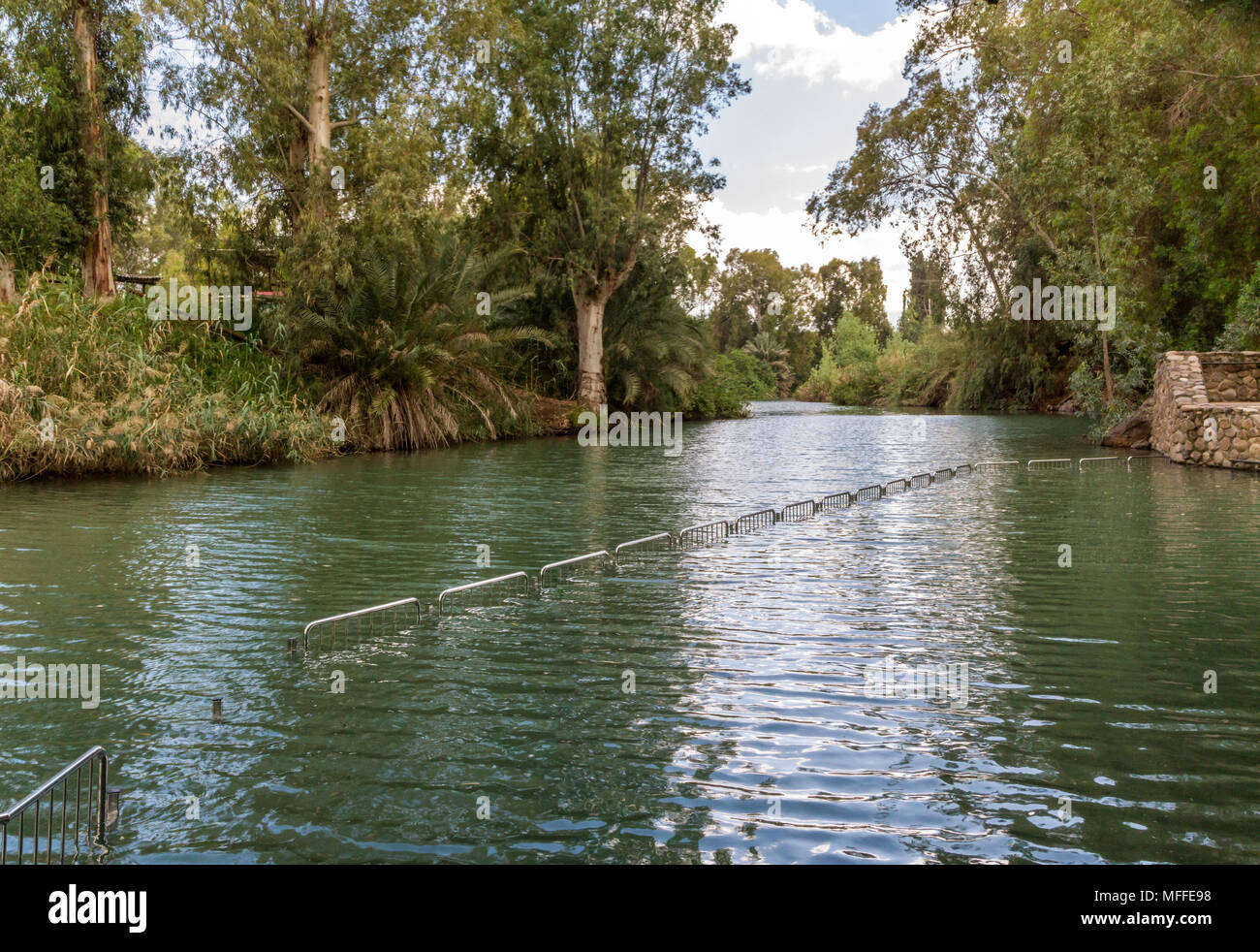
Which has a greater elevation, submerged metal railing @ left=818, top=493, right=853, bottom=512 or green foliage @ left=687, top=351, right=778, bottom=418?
green foliage @ left=687, top=351, right=778, bottom=418

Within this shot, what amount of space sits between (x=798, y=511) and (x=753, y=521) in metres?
1.15

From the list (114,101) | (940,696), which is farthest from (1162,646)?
(114,101)

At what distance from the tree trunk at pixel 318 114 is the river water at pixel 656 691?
13.0m

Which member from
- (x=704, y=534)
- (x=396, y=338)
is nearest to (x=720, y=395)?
(x=396, y=338)

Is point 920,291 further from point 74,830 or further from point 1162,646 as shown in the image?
point 74,830

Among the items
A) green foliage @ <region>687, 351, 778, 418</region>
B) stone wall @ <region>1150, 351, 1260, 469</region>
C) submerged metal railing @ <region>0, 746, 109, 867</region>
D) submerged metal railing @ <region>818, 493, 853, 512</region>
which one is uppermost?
green foliage @ <region>687, 351, 778, 418</region>

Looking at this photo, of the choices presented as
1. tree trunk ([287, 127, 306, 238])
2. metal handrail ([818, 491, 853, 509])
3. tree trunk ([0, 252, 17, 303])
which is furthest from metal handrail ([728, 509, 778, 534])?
tree trunk ([287, 127, 306, 238])

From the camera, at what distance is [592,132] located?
98.2ft

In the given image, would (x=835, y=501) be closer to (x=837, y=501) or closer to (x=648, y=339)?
(x=837, y=501)

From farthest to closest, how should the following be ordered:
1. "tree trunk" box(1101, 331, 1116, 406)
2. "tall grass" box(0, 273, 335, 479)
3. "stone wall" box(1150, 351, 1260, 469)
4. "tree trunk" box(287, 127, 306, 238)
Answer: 1. "tree trunk" box(1101, 331, 1116, 406)
2. "tree trunk" box(287, 127, 306, 238)
3. "stone wall" box(1150, 351, 1260, 469)
4. "tall grass" box(0, 273, 335, 479)

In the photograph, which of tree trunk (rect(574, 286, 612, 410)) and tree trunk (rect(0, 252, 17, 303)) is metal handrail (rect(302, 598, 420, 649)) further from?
tree trunk (rect(574, 286, 612, 410))

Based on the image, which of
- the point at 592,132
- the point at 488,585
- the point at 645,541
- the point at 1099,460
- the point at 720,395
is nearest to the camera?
the point at 488,585

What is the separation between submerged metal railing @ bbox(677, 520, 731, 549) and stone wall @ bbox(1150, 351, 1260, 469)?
11111 mm

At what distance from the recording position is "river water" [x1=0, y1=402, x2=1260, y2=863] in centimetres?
375
